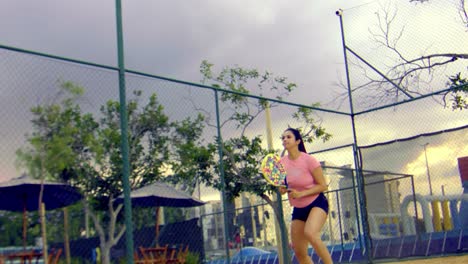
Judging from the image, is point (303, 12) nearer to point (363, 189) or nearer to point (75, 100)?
point (363, 189)

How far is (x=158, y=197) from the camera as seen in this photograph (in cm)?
512

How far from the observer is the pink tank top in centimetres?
446

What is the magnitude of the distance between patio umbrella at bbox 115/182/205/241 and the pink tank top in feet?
3.99

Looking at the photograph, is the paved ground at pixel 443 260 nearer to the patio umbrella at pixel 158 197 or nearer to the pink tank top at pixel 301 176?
the pink tank top at pixel 301 176

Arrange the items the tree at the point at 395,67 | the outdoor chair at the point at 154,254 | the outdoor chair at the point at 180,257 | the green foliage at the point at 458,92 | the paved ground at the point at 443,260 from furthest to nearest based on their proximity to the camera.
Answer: the tree at the point at 395,67 → the green foliage at the point at 458,92 → the paved ground at the point at 443,260 → the outdoor chair at the point at 180,257 → the outdoor chair at the point at 154,254

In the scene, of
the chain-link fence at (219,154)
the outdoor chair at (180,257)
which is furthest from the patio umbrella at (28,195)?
the outdoor chair at (180,257)

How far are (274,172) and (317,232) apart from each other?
0.67 m

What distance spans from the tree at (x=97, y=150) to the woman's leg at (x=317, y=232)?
1.57 m

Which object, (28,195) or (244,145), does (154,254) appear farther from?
(244,145)

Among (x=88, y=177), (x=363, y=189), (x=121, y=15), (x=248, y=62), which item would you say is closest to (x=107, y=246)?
(x=88, y=177)

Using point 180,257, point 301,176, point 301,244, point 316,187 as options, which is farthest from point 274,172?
point 180,257

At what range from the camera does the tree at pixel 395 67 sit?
7.33 m

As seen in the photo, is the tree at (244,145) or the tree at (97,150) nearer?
the tree at (97,150)

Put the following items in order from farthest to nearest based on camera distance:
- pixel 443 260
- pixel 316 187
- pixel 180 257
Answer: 1. pixel 443 260
2. pixel 180 257
3. pixel 316 187
